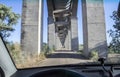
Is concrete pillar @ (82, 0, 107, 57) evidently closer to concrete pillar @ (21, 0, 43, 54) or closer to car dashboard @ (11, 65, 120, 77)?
concrete pillar @ (21, 0, 43, 54)

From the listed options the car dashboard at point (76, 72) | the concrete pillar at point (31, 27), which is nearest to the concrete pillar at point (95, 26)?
the concrete pillar at point (31, 27)

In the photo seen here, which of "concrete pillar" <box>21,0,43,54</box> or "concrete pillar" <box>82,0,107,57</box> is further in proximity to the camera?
"concrete pillar" <box>82,0,107,57</box>

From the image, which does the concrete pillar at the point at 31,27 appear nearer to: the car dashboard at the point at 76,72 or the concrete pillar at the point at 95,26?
the concrete pillar at the point at 95,26

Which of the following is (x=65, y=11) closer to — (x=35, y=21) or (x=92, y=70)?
(x=35, y=21)

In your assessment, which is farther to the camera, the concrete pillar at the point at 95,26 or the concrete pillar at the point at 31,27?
the concrete pillar at the point at 95,26

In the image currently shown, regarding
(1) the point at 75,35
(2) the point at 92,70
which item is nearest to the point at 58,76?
(2) the point at 92,70

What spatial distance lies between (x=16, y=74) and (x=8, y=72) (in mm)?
118

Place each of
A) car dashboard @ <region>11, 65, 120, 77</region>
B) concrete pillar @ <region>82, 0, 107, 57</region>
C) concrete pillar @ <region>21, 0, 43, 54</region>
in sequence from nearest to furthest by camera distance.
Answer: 1. car dashboard @ <region>11, 65, 120, 77</region>
2. concrete pillar @ <region>21, 0, 43, 54</region>
3. concrete pillar @ <region>82, 0, 107, 57</region>

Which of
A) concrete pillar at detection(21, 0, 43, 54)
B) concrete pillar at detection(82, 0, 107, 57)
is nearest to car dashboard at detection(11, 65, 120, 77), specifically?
concrete pillar at detection(21, 0, 43, 54)

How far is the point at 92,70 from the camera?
2904mm

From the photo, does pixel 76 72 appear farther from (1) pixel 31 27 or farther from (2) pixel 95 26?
(2) pixel 95 26

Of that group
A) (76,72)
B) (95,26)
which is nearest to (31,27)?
(95,26)

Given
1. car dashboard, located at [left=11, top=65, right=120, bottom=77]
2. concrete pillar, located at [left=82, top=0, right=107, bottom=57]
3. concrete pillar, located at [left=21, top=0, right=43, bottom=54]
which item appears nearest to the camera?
car dashboard, located at [left=11, top=65, right=120, bottom=77]

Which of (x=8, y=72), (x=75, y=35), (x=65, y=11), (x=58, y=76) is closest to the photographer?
(x=58, y=76)
